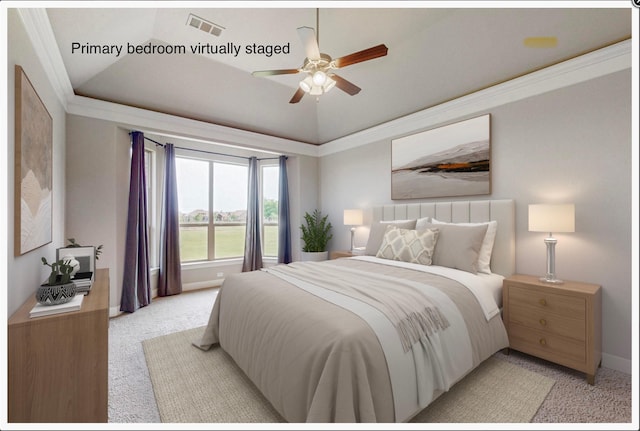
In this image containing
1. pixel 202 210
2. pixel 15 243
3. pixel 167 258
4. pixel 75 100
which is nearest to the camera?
pixel 15 243

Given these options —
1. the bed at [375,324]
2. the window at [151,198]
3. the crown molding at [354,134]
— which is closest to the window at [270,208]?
the crown molding at [354,134]

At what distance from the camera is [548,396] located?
6.15 ft

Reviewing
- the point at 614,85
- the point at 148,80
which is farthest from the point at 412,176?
the point at 148,80

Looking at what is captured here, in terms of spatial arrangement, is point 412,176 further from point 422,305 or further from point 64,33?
point 64,33

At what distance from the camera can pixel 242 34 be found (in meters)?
2.91

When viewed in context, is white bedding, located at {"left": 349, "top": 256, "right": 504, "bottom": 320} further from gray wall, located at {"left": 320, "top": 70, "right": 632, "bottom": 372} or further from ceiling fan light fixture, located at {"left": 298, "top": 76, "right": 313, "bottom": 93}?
ceiling fan light fixture, located at {"left": 298, "top": 76, "right": 313, "bottom": 93}

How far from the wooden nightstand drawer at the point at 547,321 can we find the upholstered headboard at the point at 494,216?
1.63 ft

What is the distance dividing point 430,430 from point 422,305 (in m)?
0.64

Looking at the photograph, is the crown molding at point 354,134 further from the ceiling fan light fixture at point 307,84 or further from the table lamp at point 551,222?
the ceiling fan light fixture at point 307,84

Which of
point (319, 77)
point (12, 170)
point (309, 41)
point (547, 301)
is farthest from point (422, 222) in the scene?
point (12, 170)

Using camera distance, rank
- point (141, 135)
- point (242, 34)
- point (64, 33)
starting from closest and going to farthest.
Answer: point (64, 33)
point (242, 34)
point (141, 135)

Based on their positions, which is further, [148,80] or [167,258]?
[167,258]

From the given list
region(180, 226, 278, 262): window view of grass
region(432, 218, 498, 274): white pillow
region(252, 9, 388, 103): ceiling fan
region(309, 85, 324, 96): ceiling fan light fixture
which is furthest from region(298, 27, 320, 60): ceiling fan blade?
region(180, 226, 278, 262): window view of grass

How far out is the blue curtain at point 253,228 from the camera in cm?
509
